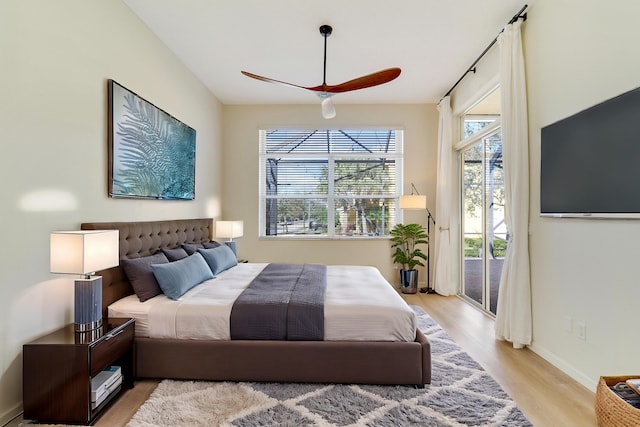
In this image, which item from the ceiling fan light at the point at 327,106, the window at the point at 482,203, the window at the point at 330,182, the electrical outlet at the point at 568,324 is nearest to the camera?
the electrical outlet at the point at 568,324

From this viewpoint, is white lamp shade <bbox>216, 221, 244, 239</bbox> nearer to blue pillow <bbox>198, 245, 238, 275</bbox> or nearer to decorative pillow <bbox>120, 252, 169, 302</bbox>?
blue pillow <bbox>198, 245, 238, 275</bbox>

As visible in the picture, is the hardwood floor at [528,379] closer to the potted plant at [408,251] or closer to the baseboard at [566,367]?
the baseboard at [566,367]

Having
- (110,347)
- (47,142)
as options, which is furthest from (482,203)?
(47,142)

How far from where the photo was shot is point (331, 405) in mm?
1977

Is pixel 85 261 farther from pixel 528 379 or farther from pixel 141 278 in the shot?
pixel 528 379

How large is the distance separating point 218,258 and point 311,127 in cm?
270

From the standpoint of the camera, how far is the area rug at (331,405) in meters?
1.84

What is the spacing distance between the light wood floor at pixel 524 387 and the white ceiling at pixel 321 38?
9.59ft

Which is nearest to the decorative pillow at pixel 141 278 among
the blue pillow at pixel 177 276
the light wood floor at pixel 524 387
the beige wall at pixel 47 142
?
the blue pillow at pixel 177 276

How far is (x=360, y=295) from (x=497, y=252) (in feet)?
6.81

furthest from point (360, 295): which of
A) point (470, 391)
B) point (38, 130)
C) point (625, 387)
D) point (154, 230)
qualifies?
point (38, 130)

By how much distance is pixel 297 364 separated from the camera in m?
2.20

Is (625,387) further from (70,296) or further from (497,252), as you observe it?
(70,296)

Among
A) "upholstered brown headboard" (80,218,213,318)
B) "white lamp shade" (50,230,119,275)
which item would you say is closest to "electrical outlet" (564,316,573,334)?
"white lamp shade" (50,230,119,275)
